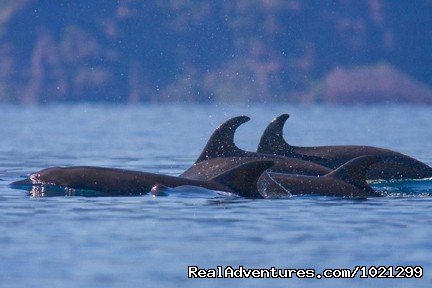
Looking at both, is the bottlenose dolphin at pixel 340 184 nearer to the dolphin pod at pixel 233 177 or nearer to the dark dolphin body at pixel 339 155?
the dolphin pod at pixel 233 177

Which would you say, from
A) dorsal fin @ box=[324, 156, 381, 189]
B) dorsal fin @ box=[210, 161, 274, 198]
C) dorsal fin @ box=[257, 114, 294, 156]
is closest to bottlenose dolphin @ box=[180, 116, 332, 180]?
dorsal fin @ box=[257, 114, 294, 156]

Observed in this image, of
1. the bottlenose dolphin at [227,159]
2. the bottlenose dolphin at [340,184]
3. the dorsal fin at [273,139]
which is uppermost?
the dorsal fin at [273,139]

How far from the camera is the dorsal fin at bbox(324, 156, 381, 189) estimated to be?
76.7ft

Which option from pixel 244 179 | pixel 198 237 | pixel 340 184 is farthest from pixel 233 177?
pixel 198 237

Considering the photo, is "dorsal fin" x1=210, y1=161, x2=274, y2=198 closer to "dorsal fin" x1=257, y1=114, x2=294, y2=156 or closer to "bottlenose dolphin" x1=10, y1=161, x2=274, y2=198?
"bottlenose dolphin" x1=10, y1=161, x2=274, y2=198

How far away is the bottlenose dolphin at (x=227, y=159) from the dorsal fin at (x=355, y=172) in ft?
7.56

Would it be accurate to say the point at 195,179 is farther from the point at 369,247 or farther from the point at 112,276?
the point at 112,276

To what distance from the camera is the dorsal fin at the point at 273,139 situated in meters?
28.3

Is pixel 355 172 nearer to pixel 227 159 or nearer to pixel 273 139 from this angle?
pixel 227 159

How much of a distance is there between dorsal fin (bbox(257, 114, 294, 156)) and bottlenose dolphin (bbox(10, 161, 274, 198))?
4.65 metres

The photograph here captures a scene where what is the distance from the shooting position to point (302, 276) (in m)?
15.5

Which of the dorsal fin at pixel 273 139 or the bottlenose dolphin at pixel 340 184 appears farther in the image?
the dorsal fin at pixel 273 139

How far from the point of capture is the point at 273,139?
93.4ft

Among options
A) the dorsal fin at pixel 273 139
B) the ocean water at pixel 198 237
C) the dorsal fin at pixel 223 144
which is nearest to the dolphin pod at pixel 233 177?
the dorsal fin at pixel 223 144
